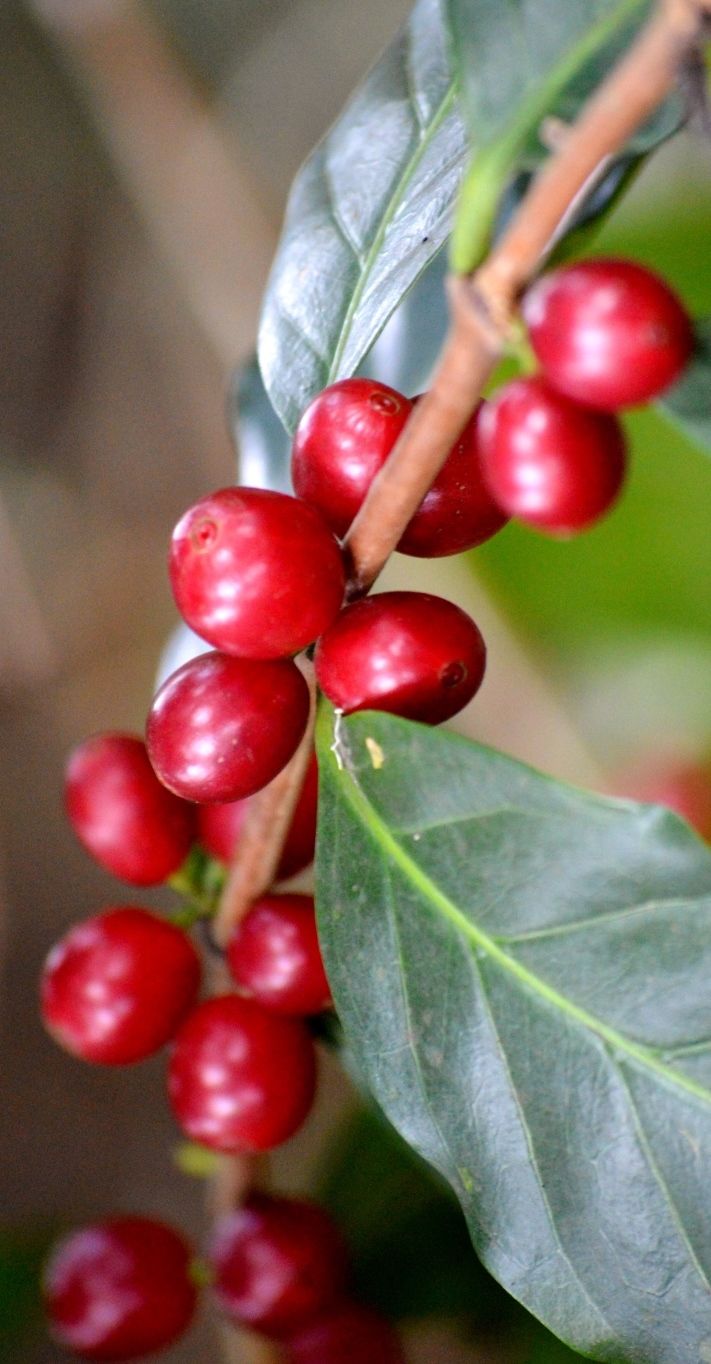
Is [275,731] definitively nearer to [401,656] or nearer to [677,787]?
[401,656]

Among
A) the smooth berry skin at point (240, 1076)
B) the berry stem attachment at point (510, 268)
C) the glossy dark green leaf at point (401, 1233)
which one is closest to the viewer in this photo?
the berry stem attachment at point (510, 268)

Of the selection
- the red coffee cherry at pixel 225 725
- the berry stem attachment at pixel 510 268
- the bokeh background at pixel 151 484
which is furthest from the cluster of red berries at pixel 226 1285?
the berry stem attachment at pixel 510 268

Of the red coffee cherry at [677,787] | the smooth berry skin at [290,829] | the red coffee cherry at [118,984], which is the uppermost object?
the smooth berry skin at [290,829]

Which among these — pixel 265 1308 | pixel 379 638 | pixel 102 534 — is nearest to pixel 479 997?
pixel 379 638

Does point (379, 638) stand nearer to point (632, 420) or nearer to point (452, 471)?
point (452, 471)

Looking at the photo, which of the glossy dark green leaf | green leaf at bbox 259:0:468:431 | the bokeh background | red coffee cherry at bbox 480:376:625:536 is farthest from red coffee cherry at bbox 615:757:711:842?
red coffee cherry at bbox 480:376:625:536

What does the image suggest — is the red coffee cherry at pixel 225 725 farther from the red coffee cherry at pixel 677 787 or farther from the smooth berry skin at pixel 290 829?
the red coffee cherry at pixel 677 787
